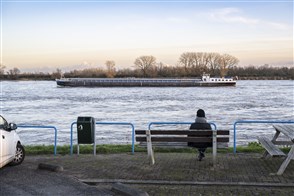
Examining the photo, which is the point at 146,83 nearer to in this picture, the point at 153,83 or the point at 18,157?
the point at 153,83

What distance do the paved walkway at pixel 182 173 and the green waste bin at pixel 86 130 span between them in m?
0.45

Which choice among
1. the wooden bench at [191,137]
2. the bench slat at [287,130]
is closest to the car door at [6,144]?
the wooden bench at [191,137]

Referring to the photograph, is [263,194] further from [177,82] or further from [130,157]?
[177,82]

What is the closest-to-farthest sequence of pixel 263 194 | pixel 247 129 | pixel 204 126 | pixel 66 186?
pixel 263 194, pixel 66 186, pixel 204 126, pixel 247 129

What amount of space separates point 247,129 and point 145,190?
52.7ft

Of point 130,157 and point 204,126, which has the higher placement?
point 204,126

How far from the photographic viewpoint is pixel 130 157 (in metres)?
11.1

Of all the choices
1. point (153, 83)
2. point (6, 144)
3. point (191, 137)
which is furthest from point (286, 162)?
point (153, 83)

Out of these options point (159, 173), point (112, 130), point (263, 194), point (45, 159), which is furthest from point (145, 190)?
point (112, 130)

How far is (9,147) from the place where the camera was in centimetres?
902

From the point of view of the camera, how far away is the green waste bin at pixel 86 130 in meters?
11.2

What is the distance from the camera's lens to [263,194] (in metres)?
7.33

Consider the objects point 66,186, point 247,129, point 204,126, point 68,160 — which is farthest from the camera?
point 247,129

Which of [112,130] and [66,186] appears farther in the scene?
[112,130]
